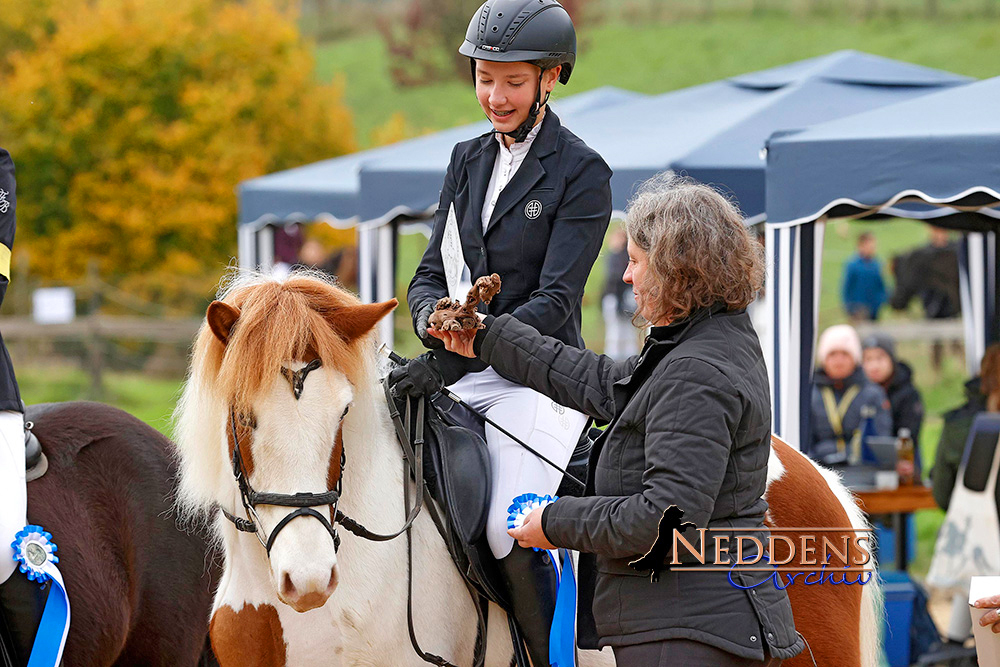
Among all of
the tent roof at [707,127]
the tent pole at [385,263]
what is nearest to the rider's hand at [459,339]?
the tent roof at [707,127]

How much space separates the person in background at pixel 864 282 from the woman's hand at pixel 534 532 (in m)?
13.1

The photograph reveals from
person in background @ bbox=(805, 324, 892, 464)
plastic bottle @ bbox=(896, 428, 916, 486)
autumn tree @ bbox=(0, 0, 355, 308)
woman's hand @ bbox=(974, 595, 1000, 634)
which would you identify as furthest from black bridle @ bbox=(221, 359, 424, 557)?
autumn tree @ bbox=(0, 0, 355, 308)

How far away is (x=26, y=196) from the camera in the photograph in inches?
574

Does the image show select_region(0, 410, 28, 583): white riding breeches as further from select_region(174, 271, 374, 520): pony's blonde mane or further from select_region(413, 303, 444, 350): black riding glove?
select_region(413, 303, 444, 350): black riding glove

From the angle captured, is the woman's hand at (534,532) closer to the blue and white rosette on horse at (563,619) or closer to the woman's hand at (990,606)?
the blue and white rosette on horse at (563,619)

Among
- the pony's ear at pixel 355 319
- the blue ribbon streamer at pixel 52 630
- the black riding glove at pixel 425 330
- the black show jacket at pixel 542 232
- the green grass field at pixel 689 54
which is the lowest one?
the blue ribbon streamer at pixel 52 630

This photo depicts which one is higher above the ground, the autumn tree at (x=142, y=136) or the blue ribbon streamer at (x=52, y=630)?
the autumn tree at (x=142, y=136)

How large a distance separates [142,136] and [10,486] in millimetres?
12223

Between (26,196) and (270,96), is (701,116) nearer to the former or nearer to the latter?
(270,96)

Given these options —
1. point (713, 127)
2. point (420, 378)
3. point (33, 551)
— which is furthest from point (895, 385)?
point (33, 551)

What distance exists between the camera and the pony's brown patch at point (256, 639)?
8.81ft

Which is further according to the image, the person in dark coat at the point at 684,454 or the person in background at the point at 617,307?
the person in background at the point at 617,307

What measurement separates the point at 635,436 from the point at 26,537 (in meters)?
2.00

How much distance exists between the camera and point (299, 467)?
2398 millimetres
